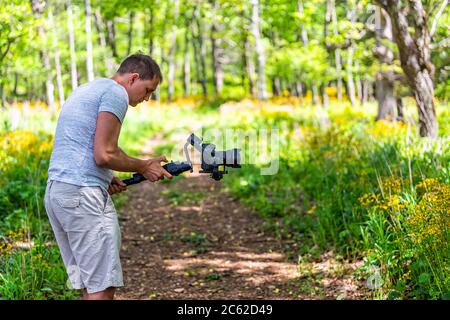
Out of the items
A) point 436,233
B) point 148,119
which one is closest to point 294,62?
point 148,119

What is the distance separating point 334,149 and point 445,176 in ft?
11.7

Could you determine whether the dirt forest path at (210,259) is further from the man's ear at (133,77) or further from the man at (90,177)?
the man's ear at (133,77)

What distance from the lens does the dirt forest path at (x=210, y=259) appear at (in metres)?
5.77

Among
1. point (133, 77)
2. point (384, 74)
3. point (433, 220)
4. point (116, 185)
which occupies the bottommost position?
point (433, 220)

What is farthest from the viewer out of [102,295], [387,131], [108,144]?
[387,131]

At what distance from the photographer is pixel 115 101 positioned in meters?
3.55

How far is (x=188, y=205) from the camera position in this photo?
9898 millimetres

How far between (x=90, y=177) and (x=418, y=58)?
623 centimetres

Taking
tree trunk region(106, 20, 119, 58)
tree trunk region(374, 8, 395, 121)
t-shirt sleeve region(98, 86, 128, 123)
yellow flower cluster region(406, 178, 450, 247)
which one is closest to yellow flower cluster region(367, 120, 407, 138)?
tree trunk region(374, 8, 395, 121)

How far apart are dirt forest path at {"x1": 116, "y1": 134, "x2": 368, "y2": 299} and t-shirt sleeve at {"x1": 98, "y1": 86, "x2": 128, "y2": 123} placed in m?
2.67

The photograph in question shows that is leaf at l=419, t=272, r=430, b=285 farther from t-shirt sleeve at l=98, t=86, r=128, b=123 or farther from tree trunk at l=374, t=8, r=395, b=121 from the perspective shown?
tree trunk at l=374, t=8, r=395, b=121

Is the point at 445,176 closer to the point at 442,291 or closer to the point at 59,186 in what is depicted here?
the point at 442,291

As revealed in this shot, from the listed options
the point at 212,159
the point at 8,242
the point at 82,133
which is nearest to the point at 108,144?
the point at 82,133

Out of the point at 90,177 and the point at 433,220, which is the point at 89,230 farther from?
the point at 433,220
